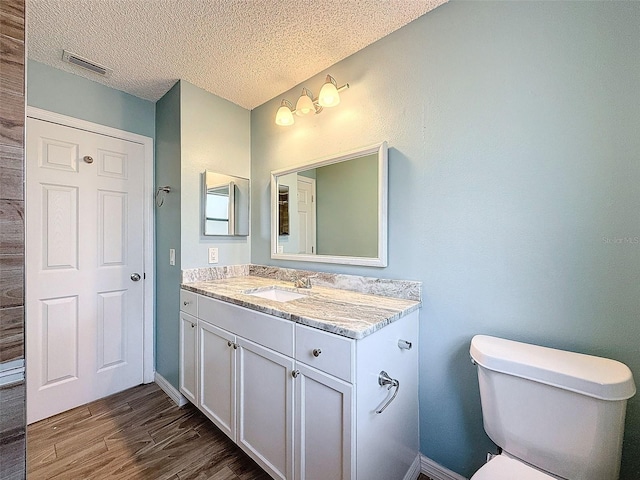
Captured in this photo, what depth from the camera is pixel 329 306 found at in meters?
1.27

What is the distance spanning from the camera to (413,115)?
138 cm

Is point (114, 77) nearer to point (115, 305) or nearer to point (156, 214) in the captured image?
point (156, 214)

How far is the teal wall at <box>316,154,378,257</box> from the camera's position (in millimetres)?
1520

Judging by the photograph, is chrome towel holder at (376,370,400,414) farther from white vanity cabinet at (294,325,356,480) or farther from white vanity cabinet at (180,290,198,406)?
white vanity cabinet at (180,290,198,406)

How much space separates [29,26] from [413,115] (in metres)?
2.05

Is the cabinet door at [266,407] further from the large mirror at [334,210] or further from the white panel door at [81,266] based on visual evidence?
the white panel door at [81,266]

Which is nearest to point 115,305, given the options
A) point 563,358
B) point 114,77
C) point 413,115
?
point 114,77

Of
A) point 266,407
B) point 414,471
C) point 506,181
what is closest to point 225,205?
point 266,407

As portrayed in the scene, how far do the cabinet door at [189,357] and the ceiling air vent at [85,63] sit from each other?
1.71m

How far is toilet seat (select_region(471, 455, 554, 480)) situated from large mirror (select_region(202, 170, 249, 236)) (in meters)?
1.93

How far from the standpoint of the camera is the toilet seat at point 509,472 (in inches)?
32.3

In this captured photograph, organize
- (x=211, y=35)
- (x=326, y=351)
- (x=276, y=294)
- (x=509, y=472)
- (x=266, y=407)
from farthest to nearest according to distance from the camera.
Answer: (x=276, y=294), (x=211, y=35), (x=266, y=407), (x=326, y=351), (x=509, y=472)

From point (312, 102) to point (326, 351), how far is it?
1470 mm

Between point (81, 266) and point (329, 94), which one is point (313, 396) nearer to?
point (329, 94)
